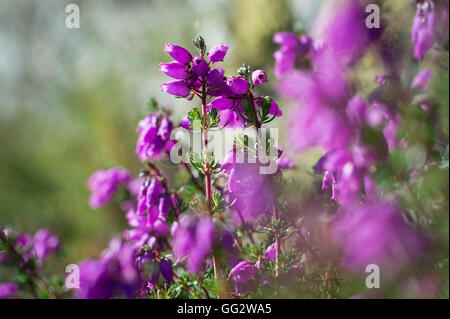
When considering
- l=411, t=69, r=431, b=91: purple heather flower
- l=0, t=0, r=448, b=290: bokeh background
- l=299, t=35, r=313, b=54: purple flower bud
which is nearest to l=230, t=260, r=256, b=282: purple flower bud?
l=411, t=69, r=431, b=91: purple heather flower

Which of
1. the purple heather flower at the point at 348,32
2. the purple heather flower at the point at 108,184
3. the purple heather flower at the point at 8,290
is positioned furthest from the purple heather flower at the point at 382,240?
the purple heather flower at the point at 8,290

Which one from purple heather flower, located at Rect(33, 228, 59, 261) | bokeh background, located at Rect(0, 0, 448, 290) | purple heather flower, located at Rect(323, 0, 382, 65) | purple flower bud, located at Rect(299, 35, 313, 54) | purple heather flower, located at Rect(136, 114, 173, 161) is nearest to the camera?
purple heather flower, located at Rect(323, 0, 382, 65)

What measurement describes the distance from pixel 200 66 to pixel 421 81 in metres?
0.34

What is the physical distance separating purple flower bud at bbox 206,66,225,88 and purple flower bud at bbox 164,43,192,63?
0.05m

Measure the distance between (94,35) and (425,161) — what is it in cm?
341

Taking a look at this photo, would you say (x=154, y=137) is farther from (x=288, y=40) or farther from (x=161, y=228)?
(x=288, y=40)

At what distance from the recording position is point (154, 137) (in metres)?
0.67

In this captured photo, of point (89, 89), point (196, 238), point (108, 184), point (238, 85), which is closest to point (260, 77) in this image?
point (238, 85)

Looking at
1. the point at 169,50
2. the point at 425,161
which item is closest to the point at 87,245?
the point at 169,50

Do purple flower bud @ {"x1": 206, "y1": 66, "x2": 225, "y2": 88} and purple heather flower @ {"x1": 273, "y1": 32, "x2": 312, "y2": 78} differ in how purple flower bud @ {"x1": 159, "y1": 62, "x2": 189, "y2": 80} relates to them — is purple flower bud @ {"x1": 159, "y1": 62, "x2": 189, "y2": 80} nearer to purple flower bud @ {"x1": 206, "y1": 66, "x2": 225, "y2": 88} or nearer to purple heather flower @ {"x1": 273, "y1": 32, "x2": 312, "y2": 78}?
purple flower bud @ {"x1": 206, "y1": 66, "x2": 225, "y2": 88}

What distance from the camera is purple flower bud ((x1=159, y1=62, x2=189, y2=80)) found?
0.55m

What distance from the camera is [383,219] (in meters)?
0.34

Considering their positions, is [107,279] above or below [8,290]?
above

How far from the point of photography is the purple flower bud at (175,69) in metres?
0.55
